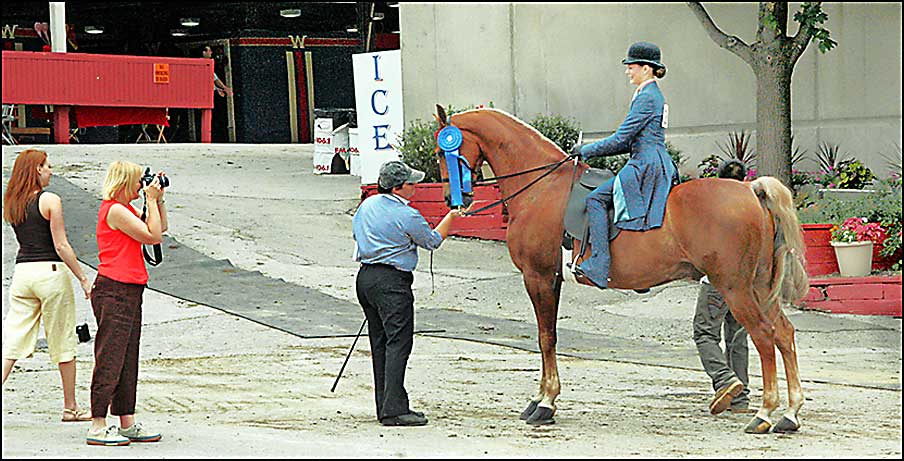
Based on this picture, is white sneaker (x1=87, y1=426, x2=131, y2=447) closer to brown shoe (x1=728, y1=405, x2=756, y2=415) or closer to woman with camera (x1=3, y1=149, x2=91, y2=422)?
Answer: woman with camera (x1=3, y1=149, x2=91, y2=422)

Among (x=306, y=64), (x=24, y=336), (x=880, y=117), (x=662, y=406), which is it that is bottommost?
(x=662, y=406)

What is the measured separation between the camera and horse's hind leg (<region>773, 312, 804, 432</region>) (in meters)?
7.29

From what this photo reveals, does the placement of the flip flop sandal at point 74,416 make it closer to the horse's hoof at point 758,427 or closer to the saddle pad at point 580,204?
the saddle pad at point 580,204

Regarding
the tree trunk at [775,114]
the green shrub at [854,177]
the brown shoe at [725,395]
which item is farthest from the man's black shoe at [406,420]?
the green shrub at [854,177]

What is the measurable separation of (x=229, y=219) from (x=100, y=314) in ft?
32.4

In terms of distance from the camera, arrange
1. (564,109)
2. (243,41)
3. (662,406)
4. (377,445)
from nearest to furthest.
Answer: (377,445)
(662,406)
(564,109)
(243,41)

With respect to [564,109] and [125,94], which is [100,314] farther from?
[125,94]

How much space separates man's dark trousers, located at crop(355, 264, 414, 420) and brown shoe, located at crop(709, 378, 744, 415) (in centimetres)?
205

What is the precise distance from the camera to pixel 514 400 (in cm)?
859

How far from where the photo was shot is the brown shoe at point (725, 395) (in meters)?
7.92

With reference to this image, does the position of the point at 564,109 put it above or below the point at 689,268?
above

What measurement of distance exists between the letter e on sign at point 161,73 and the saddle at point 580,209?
1789 centimetres

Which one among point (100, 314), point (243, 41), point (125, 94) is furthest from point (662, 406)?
point (243, 41)

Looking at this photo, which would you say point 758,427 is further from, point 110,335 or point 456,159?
point 110,335
